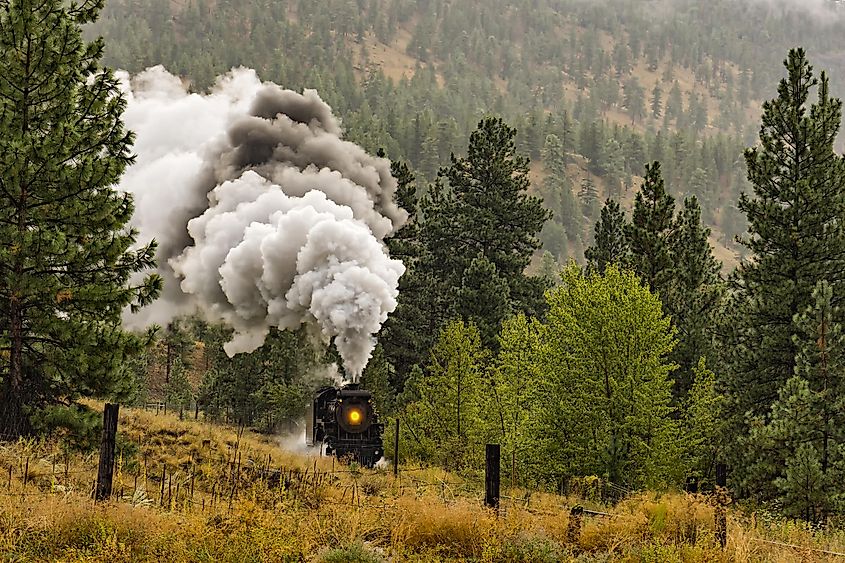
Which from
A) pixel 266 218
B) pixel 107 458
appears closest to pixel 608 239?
pixel 266 218

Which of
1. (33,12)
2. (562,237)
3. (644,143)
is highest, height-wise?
(644,143)

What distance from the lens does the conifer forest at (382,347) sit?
1088 centimetres

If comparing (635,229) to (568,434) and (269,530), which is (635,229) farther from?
(269,530)

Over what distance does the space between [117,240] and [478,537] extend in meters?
11.3

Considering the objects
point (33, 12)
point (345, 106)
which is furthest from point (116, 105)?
point (345, 106)

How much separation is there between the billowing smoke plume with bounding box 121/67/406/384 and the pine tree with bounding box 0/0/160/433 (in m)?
10.9

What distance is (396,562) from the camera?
376 inches

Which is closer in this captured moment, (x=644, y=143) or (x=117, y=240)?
(x=117, y=240)

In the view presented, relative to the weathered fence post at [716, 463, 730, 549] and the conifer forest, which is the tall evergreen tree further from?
the weathered fence post at [716, 463, 730, 549]

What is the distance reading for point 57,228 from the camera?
689 inches

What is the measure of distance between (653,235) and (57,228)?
24246 mm

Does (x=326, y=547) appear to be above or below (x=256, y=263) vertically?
below

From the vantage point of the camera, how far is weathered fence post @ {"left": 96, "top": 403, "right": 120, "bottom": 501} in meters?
10.6

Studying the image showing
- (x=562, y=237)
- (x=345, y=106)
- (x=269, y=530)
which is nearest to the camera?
(x=269, y=530)
